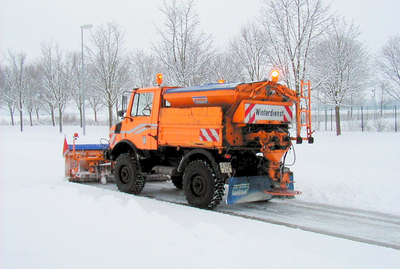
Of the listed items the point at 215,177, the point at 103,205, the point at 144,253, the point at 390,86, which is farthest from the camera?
the point at 390,86

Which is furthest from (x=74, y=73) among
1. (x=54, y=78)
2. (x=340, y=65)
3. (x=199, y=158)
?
(x=199, y=158)

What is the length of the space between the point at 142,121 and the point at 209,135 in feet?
7.56

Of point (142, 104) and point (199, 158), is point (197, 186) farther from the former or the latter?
point (142, 104)

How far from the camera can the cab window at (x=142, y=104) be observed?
9066 millimetres

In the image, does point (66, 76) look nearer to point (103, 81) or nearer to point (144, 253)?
point (103, 81)

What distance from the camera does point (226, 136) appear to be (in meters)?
7.39

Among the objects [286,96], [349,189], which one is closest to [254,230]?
[286,96]

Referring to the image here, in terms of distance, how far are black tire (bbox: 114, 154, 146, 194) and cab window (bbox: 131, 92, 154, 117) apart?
1.13 metres

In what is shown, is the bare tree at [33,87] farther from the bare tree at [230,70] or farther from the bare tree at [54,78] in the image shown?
the bare tree at [230,70]

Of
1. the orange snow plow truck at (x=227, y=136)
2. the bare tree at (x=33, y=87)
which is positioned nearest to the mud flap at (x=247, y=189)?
the orange snow plow truck at (x=227, y=136)

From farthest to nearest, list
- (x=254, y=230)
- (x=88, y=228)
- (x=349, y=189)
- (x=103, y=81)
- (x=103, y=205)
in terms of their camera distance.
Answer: (x=103, y=81) → (x=349, y=189) → (x=103, y=205) → (x=254, y=230) → (x=88, y=228)

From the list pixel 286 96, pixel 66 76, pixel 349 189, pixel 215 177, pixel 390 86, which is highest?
pixel 66 76

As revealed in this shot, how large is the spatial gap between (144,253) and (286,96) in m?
4.91

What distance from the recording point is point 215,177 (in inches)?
297
